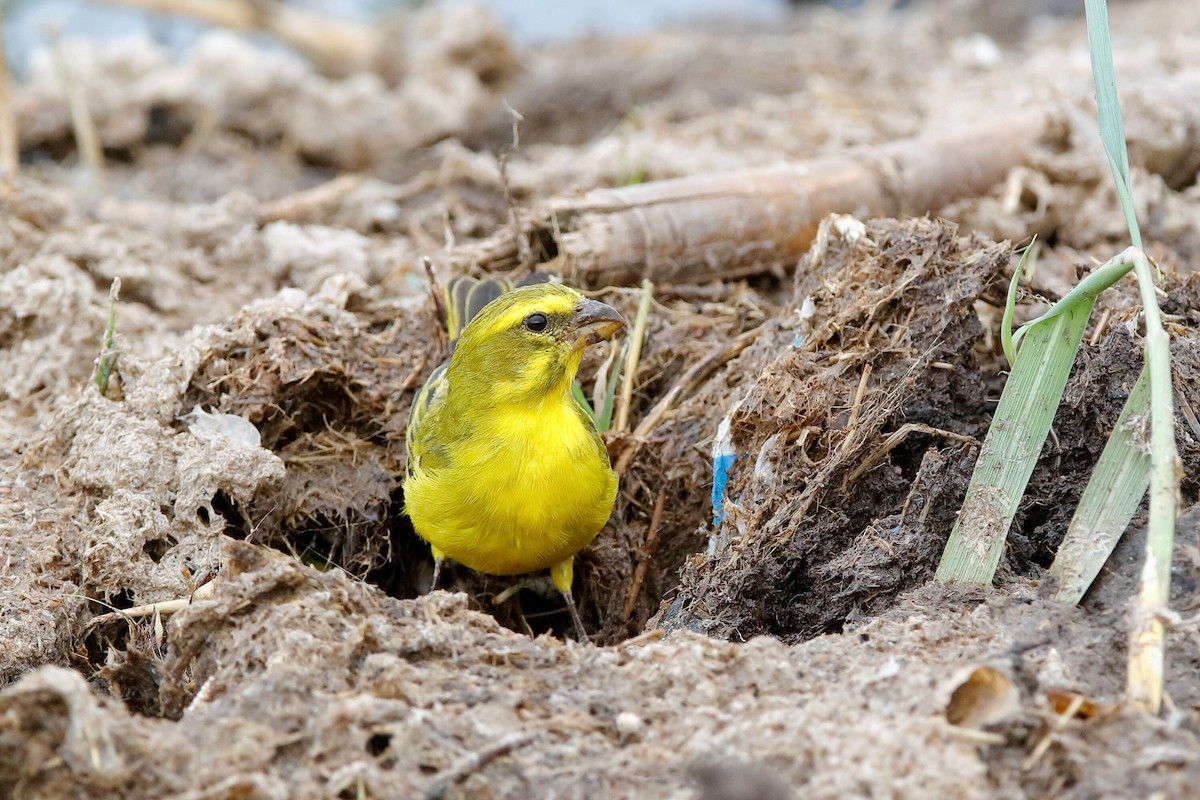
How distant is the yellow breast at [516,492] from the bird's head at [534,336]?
0.08 m

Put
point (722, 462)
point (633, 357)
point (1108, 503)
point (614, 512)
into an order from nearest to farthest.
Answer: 1. point (1108, 503)
2. point (722, 462)
3. point (614, 512)
4. point (633, 357)

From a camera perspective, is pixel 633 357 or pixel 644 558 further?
pixel 633 357

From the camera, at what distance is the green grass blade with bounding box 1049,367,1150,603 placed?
262 centimetres

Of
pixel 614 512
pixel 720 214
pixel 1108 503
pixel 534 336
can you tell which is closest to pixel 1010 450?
pixel 1108 503

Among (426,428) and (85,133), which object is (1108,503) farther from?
(85,133)

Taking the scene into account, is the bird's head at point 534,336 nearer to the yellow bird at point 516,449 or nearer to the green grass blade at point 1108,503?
the yellow bird at point 516,449

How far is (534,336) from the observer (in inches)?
154

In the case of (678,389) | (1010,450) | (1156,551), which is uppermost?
(1156,551)

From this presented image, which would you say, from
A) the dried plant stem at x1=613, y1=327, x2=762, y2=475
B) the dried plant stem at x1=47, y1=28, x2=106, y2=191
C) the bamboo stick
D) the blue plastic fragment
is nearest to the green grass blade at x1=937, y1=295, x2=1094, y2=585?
the blue plastic fragment

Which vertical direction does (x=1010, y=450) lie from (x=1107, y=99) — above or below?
below

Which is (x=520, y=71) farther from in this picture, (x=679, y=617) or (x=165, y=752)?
(x=165, y=752)

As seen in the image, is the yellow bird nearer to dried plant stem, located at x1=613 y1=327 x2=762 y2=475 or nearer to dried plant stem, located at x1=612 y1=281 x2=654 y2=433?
dried plant stem, located at x1=613 y1=327 x2=762 y2=475

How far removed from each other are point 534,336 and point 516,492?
50 centimetres

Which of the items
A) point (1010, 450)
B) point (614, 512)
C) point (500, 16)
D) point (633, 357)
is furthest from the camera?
point (500, 16)
